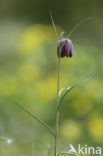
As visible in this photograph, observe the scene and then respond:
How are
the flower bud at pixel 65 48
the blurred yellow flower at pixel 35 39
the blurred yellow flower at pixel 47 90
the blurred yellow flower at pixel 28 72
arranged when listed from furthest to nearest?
the blurred yellow flower at pixel 35 39
the blurred yellow flower at pixel 28 72
the blurred yellow flower at pixel 47 90
the flower bud at pixel 65 48

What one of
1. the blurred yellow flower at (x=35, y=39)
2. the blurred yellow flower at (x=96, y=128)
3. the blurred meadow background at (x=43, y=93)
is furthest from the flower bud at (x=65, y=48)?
the blurred yellow flower at (x=35, y=39)

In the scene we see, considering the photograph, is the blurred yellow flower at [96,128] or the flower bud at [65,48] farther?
the blurred yellow flower at [96,128]

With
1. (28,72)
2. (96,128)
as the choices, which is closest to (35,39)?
(28,72)

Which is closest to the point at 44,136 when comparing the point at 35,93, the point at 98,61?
the point at 35,93

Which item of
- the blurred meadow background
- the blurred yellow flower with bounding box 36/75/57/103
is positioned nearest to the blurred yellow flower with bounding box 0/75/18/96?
the blurred meadow background

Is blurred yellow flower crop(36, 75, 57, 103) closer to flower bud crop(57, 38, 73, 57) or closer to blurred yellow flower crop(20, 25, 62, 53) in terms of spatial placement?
blurred yellow flower crop(20, 25, 62, 53)

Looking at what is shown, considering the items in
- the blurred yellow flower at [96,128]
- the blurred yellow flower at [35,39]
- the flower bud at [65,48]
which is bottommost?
the flower bud at [65,48]

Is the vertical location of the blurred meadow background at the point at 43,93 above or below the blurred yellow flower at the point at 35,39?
below

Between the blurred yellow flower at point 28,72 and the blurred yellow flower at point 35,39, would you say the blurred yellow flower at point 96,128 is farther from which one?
the blurred yellow flower at point 35,39

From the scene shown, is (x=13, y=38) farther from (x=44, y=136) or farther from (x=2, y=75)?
(x=44, y=136)
